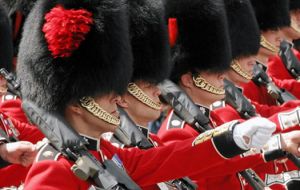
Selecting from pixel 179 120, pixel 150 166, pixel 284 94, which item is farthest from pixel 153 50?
pixel 284 94

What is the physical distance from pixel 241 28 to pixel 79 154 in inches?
113

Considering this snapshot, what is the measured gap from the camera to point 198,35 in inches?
222

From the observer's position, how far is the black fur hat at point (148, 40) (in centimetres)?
501

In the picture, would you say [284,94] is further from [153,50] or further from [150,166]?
[150,166]

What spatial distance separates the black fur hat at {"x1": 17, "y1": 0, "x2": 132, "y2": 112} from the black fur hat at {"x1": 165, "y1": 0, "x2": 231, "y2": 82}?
4.07 feet

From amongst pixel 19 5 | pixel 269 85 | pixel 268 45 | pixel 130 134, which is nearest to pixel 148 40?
pixel 130 134

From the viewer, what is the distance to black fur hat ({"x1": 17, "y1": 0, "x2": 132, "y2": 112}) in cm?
409

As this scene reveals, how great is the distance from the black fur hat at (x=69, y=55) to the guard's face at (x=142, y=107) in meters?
0.53

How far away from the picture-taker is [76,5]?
4.18 m

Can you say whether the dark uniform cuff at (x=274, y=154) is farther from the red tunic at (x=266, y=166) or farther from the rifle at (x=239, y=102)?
the rifle at (x=239, y=102)

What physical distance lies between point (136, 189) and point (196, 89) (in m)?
1.66

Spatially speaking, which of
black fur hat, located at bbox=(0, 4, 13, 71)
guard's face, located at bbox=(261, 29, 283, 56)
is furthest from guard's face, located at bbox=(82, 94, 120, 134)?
guard's face, located at bbox=(261, 29, 283, 56)

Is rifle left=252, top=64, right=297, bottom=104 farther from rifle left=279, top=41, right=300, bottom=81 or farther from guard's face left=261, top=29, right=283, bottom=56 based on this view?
rifle left=279, top=41, right=300, bottom=81

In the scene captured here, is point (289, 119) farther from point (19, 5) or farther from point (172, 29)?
point (19, 5)
